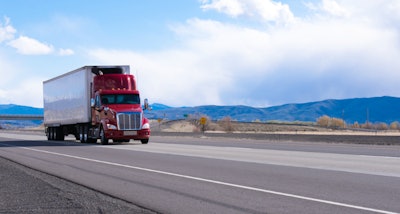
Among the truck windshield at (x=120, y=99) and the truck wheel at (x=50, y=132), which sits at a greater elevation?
the truck windshield at (x=120, y=99)

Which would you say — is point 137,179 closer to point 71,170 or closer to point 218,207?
point 71,170

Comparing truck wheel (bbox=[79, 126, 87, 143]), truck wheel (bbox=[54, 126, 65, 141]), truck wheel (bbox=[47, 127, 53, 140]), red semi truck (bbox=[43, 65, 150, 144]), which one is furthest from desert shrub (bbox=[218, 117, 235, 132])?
truck wheel (bbox=[79, 126, 87, 143])

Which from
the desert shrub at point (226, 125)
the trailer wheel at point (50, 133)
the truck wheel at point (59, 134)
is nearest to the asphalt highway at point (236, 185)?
the truck wheel at point (59, 134)

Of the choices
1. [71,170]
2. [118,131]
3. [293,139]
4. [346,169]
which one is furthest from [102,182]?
[293,139]

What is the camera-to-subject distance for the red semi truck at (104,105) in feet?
108

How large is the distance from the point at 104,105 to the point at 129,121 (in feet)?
5.52

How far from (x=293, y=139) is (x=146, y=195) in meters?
33.0

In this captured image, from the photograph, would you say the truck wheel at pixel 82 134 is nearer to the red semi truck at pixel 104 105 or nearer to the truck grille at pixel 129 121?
the red semi truck at pixel 104 105

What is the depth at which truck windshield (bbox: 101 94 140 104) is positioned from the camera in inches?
1313

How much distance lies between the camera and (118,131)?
108ft

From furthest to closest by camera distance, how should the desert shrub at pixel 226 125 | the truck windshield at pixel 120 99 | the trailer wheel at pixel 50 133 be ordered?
the desert shrub at pixel 226 125
the trailer wheel at pixel 50 133
the truck windshield at pixel 120 99

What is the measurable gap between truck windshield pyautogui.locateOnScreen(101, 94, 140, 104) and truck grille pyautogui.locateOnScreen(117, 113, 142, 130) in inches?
38.7

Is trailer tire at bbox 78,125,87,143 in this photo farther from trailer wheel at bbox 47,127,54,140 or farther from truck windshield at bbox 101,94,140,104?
trailer wheel at bbox 47,127,54,140

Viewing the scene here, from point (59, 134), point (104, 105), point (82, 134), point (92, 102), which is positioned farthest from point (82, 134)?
point (59, 134)
